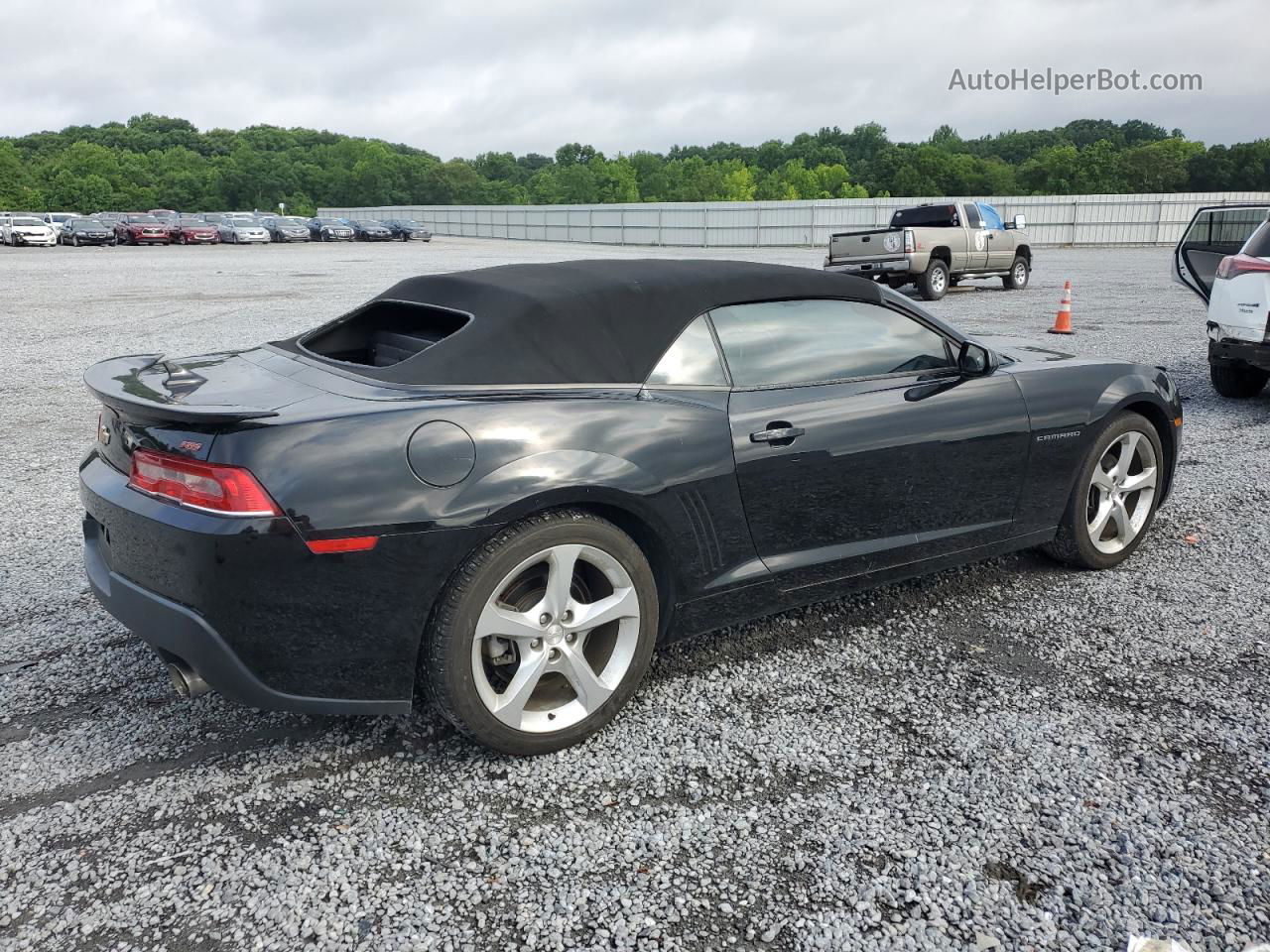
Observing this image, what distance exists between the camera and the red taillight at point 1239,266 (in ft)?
24.7

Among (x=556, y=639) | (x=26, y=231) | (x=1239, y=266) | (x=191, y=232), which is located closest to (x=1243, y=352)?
(x=1239, y=266)

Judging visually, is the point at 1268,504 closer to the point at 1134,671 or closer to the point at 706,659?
the point at 1134,671

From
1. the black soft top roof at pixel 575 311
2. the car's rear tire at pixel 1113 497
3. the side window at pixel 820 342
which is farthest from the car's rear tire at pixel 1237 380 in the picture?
the black soft top roof at pixel 575 311

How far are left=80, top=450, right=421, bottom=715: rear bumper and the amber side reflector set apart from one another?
19mm

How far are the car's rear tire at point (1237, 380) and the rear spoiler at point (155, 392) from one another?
321 inches

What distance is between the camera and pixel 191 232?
4738cm

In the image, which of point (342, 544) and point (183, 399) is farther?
point (183, 399)

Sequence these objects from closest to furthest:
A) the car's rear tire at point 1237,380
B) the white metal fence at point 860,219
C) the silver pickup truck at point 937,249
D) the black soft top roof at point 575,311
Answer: the black soft top roof at point 575,311
the car's rear tire at point 1237,380
the silver pickup truck at point 937,249
the white metal fence at point 860,219

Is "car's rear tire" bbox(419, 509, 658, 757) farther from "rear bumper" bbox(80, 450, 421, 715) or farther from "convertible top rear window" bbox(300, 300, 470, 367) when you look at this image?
"convertible top rear window" bbox(300, 300, 470, 367)

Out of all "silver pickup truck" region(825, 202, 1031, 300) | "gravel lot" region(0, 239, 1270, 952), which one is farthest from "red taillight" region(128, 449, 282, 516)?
"silver pickup truck" region(825, 202, 1031, 300)

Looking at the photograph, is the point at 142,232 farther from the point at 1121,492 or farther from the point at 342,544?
the point at 342,544

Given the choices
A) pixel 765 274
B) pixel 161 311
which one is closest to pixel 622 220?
pixel 161 311

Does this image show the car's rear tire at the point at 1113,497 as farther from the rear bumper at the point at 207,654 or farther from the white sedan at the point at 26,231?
the white sedan at the point at 26,231

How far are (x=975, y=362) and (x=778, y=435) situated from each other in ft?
3.62
